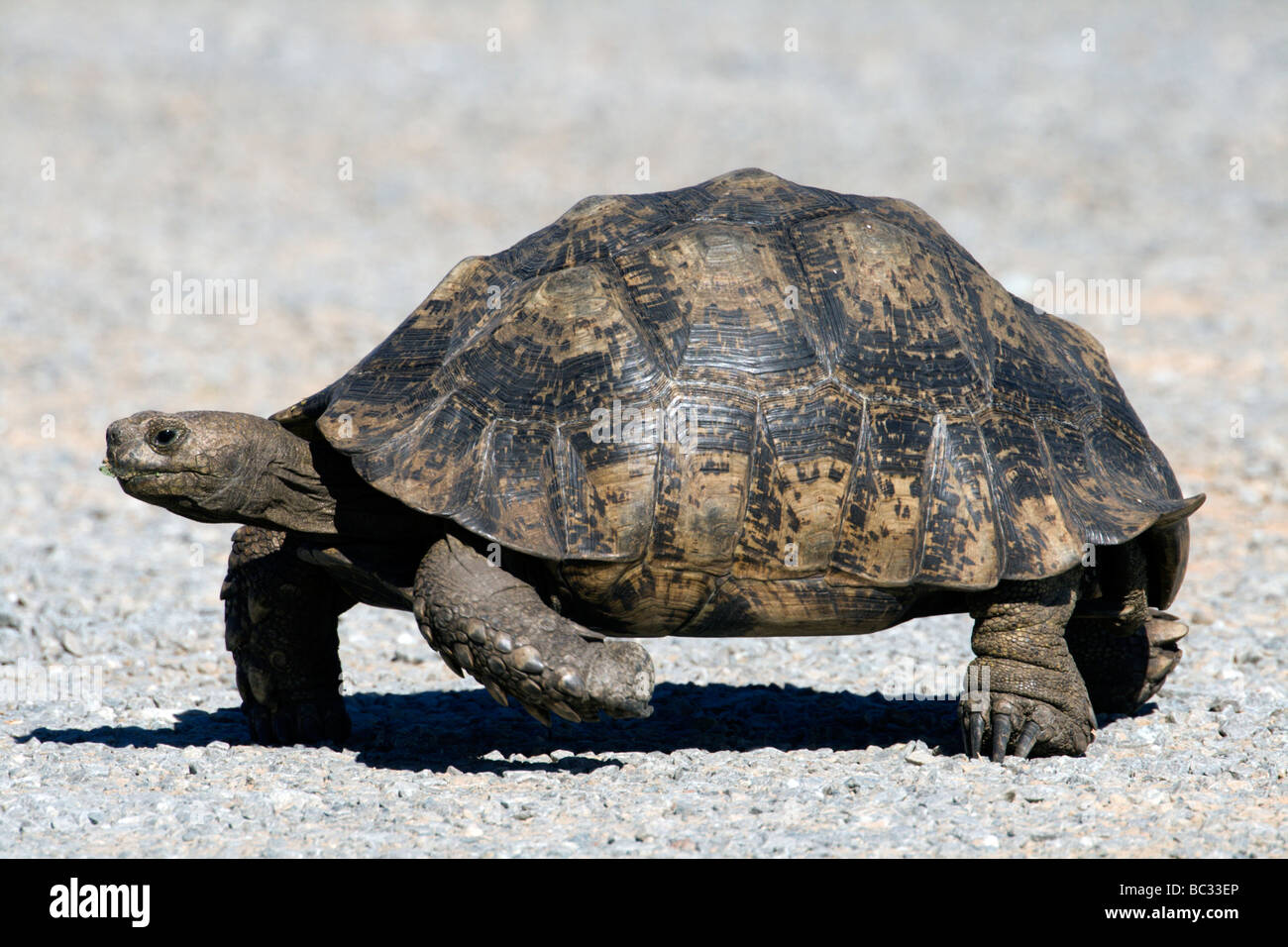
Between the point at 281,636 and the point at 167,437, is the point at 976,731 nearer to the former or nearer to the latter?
the point at 281,636

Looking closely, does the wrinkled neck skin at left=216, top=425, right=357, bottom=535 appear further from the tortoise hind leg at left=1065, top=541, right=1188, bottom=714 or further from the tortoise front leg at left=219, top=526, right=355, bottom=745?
the tortoise hind leg at left=1065, top=541, right=1188, bottom=714

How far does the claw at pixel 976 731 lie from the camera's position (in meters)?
5.09

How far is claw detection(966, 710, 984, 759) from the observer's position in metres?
5.09

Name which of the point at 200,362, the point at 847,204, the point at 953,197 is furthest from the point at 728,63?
the point at 847,204

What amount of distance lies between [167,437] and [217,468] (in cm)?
20

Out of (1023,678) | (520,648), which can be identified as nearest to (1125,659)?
(1023,678)

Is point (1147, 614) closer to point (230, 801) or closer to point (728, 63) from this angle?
point (230, 801)

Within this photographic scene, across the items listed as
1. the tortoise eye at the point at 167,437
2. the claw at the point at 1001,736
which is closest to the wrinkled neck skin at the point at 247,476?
the tortoise eye at the point at 167,437

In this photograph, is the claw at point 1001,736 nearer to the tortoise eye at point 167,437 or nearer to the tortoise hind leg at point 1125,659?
the tortoise hind leg at point 1125,659

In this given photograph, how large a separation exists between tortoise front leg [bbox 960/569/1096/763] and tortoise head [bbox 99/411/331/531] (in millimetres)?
2456

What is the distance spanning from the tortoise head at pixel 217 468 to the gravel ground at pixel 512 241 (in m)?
0.94

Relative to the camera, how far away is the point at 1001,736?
5066mm

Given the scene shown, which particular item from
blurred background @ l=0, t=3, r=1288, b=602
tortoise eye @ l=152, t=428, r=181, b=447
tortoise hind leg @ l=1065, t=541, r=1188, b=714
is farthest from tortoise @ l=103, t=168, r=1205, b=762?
blurred background @ l=0, t=3, r=1288, b=602

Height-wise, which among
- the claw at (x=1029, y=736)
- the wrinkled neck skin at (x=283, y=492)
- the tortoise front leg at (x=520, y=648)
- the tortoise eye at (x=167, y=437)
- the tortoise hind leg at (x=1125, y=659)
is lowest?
the claw at (x=1029, y=736)
